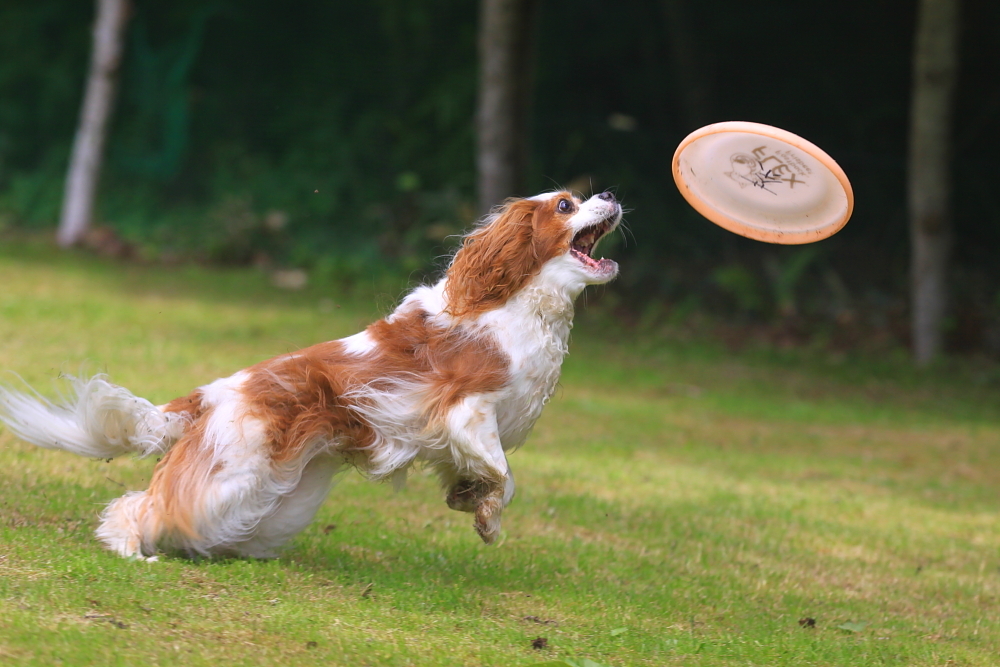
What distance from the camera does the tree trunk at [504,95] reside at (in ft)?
41.8

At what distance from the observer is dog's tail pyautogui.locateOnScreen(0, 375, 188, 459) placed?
192 inches

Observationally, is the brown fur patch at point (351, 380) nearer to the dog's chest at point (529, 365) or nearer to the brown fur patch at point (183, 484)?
the dog's chest at point (529, 365)

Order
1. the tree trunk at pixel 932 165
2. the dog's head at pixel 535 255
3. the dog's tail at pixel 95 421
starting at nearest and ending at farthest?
1. the dog's tail at pixel 95 421
2. the dog's head at pixel 535 255
3. the tree trunk at pixel 932 165

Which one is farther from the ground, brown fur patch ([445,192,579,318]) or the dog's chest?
brown fur patch ([445,192,579,318])

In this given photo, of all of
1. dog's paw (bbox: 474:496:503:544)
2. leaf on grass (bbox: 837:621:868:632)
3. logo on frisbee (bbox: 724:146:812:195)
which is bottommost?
leaf on grass (bbox: 837:621:868:632)

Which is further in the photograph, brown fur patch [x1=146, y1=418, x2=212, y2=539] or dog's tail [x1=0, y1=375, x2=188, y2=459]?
dog's tail [x1=0, y1=375, x2=188, y2=459]

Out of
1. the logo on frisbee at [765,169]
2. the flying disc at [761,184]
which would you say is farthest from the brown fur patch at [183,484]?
Answer: the logo on frisbee at [765,169]

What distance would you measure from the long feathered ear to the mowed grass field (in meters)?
1.26

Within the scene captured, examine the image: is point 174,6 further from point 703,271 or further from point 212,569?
point 212,569

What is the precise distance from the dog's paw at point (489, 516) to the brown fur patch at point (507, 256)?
0.81 m

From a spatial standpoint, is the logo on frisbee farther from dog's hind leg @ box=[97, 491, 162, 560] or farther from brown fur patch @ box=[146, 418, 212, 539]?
dog's hind leg @ box=[97, 491, 162, 560]

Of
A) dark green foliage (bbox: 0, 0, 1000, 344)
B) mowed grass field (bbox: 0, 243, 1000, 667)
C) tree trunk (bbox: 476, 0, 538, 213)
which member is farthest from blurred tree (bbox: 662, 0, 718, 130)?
mowed grass field (bbox: 0, 243, 1000, 667)

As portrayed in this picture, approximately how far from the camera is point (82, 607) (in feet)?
13.1

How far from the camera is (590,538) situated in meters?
6.45
